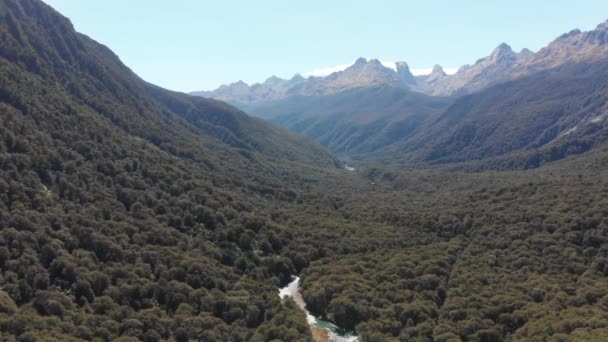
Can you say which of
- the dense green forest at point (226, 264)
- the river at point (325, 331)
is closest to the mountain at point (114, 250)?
the dense green forest at point (226, 264)

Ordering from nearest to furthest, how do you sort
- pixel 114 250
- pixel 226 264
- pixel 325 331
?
pixel 325 331, pixel 114 250, pixel 226 264

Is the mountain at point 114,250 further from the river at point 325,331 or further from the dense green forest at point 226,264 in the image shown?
the river at point 325,331

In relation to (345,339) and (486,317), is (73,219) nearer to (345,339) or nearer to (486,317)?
(345,339)

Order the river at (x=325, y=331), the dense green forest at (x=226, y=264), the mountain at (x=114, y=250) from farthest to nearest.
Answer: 1. the river at (x=325, y=331)
2. the dense green forest at (x=226, y=264)
3. the mountain at (x=114, y=250)

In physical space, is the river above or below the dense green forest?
below

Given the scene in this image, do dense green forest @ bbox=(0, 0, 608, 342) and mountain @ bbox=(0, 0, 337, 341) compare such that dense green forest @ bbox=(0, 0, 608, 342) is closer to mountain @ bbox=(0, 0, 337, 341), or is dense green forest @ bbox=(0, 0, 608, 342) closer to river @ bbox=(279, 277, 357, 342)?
mountain @ bbox=(0, 0, 337, 341)

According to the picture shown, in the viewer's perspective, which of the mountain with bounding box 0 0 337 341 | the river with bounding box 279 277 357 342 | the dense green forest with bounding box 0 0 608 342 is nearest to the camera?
the mountain with bounding box 0 0 337 341

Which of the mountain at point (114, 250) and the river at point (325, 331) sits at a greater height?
the mountain at point (114, 250)

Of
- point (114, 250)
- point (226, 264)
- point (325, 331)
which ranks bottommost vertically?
point (325, 331)

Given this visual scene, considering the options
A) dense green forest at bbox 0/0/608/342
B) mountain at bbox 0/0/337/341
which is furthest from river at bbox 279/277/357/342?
mountain at bbox 0/0/337/341

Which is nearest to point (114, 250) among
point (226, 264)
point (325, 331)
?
point (226, 264)

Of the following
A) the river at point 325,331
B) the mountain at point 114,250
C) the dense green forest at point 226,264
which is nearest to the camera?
the mountain at point 114,250

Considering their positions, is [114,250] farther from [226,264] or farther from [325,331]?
[325,331]
